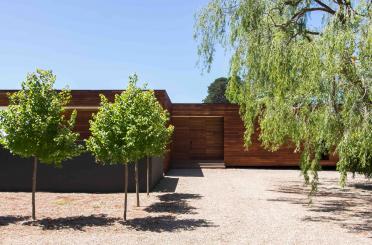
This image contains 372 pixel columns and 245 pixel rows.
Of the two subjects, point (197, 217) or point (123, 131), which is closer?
point (123, 131)

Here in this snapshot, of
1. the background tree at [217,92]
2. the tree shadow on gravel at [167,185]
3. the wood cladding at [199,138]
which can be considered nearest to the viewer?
the tree shadow on gravel at [167,185]

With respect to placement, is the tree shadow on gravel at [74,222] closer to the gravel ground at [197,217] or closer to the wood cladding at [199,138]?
the gravel ground at [197,217]

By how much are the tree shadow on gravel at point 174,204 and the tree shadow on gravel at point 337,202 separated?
9.18ft

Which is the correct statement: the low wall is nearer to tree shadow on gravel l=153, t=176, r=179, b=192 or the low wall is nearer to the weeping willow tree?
tree shadow on gravel l=153, t=176, r=179, b=192

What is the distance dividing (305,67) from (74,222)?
20.4ft

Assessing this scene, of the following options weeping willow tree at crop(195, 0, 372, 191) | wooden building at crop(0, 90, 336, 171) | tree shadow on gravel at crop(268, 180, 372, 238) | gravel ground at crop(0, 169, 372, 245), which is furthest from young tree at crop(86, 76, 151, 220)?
wooden building at crop(0, 90, 336, 171)

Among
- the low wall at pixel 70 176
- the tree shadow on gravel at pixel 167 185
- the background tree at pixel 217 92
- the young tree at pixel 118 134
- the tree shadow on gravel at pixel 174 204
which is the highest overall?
the background tree at pixel 217 92

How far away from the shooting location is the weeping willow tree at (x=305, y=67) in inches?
309

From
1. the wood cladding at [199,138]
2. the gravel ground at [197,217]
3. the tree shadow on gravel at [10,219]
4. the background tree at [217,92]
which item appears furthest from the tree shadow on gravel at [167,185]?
the background tree at [217,92]

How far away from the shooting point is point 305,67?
860 centimetres

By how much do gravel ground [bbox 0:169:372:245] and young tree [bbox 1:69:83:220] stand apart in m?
1.40

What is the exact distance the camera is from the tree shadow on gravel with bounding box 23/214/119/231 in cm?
868

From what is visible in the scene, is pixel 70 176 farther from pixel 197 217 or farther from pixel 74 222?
pixel 197 217

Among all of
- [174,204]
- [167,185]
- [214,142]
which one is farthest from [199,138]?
[174,204]
